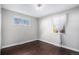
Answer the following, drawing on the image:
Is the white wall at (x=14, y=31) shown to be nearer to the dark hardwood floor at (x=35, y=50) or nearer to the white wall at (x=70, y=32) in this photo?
the dark hardwood floor at (x=35, y=50)

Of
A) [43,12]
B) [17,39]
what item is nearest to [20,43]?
[17,39]

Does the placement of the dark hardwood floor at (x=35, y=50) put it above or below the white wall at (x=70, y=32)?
below

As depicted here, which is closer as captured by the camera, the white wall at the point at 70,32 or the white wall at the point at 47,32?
the white wall at the point at 70,32

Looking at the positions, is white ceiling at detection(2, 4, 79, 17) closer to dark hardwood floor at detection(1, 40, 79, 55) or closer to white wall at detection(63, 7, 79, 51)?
white wall at detection(63, 7, 79, 51)

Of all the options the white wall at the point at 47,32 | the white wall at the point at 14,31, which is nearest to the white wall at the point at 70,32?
the white wall at the point at 47,32

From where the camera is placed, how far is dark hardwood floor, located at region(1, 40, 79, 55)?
42.4 inches

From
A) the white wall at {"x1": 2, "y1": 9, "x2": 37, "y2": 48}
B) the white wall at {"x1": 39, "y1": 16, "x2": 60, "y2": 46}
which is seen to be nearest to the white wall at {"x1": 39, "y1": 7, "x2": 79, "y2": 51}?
the white wall at {"x1": 39, "y1": 16, "x2": 60, "y2": 46}

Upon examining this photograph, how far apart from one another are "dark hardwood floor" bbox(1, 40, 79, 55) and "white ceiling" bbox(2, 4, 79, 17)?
584mm

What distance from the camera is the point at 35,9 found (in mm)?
1113

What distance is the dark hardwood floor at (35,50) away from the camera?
1.08 metres

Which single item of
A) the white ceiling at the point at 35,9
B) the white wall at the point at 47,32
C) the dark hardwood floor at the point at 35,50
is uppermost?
the white ceiling at the point at 35,9

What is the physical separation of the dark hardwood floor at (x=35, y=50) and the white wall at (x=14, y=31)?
87 millimetres
